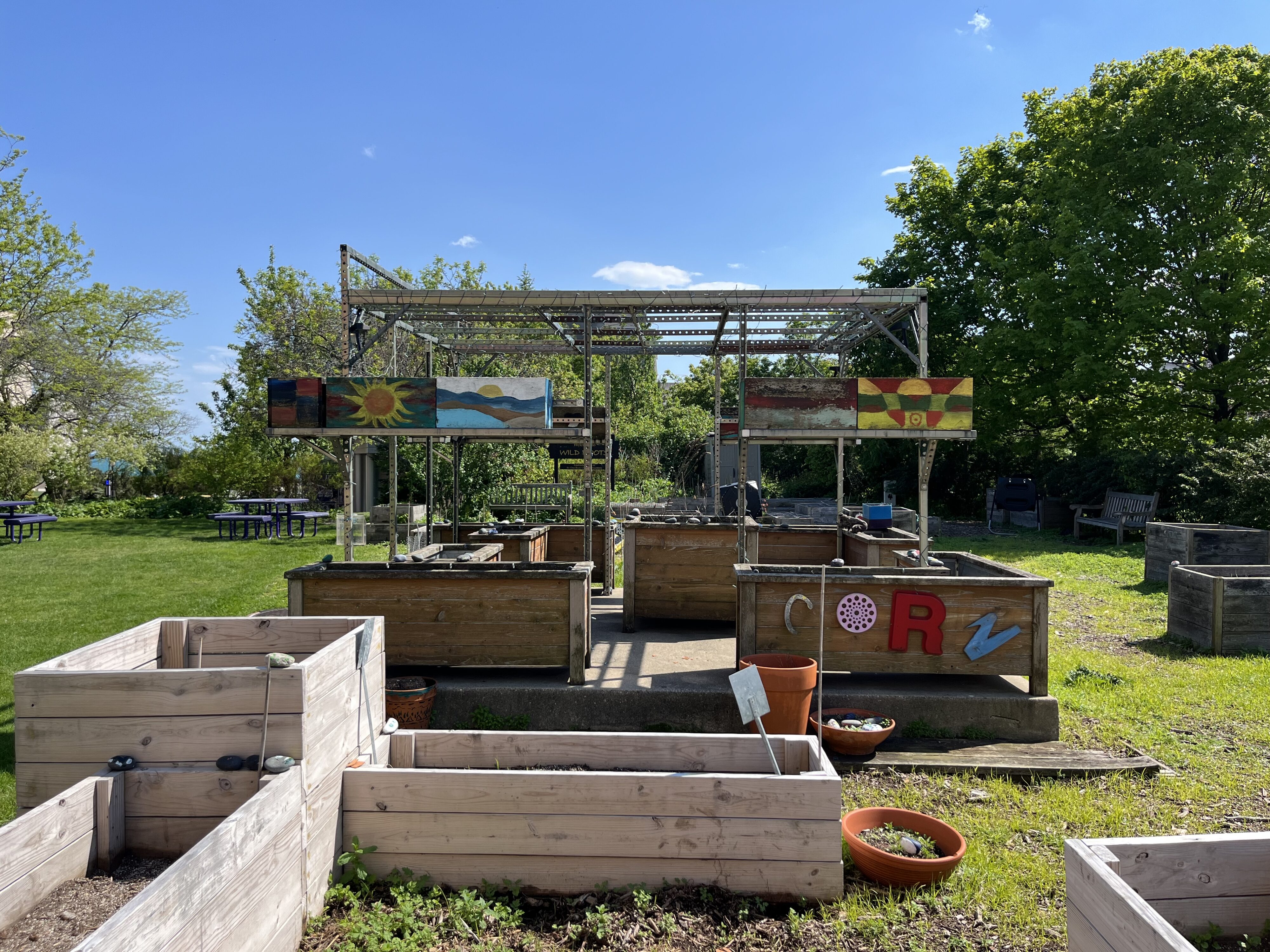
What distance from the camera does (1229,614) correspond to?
7730 millimetres

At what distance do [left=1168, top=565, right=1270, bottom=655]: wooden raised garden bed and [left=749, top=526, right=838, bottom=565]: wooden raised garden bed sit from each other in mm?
3688

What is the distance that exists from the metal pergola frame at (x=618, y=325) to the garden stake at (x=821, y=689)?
1.48 metres

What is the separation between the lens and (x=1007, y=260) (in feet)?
64.3

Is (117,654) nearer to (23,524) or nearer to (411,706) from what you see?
(411,706)

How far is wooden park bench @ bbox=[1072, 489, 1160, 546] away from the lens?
1574cm

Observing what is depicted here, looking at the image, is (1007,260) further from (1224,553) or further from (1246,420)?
(1224,553)

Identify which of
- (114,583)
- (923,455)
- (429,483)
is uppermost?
(923,455)

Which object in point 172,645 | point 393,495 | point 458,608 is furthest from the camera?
point 393,495

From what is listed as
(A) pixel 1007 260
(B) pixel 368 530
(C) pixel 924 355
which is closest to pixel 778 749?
(C) pixel 924 355

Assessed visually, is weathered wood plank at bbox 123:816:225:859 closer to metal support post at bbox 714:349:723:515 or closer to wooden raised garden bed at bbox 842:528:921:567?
A: wooden raised garden bed at bbox 842:528:921:567

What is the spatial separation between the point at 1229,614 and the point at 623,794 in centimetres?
743

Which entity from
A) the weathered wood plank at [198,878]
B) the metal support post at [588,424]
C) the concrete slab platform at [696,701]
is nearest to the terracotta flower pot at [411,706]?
the concrete slab platform at [696,701]

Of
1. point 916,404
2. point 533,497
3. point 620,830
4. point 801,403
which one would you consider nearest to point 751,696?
point 620,830

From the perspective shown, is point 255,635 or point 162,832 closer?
point 162,832
